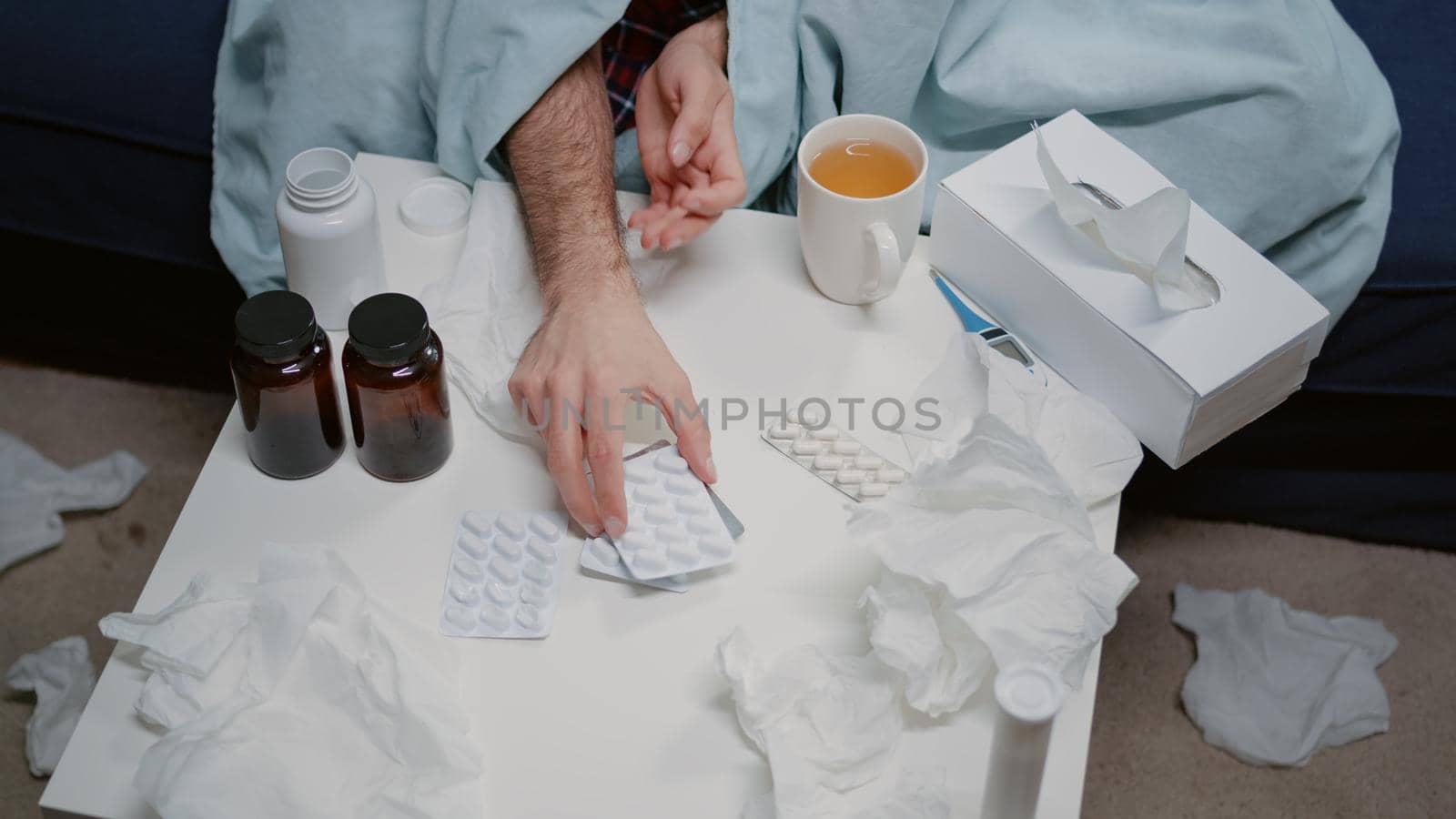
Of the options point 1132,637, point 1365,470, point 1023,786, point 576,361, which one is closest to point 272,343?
point 576,361

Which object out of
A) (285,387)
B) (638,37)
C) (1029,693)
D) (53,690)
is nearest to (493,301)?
(285,387)

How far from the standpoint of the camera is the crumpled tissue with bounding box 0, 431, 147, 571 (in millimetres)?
1572

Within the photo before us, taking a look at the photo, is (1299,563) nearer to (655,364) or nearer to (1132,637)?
(1132,637)

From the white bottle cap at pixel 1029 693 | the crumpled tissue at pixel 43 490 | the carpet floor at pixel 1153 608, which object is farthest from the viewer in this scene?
the crumpled tissue at pixel 43 490

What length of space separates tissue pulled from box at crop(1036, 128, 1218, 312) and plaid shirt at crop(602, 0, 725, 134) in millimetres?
424

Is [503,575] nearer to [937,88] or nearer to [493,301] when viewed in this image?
[493,301]

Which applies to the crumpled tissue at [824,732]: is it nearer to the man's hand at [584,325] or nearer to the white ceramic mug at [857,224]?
the man's hand at [584,325]

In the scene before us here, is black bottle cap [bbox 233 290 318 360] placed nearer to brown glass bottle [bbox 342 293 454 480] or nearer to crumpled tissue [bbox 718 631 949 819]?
brown glass bottle [bbox 342 293 454 480]

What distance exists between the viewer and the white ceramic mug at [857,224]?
3.43ft

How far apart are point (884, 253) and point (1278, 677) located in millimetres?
744

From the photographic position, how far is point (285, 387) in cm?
94

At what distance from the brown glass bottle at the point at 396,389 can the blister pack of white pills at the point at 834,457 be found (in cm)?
24

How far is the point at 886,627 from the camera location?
0.88 metres

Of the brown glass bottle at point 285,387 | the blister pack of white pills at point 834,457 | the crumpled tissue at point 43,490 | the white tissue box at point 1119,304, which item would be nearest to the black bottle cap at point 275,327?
the brown glass bottle at point 285,387
